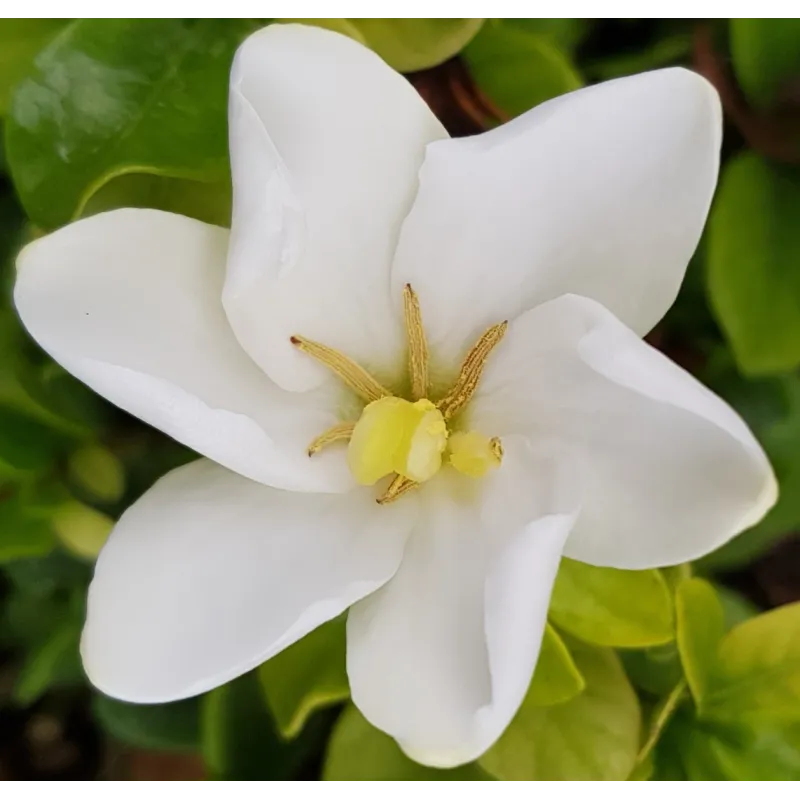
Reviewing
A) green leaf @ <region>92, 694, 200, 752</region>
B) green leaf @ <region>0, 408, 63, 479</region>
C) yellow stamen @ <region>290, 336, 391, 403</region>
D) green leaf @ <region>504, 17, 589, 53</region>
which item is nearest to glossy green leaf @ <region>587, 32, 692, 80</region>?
green leaf @ <region>504, 17, 589, 53</region>

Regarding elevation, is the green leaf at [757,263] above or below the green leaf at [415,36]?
below

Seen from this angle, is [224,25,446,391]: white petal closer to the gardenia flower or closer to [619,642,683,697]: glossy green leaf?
the gardenia flower

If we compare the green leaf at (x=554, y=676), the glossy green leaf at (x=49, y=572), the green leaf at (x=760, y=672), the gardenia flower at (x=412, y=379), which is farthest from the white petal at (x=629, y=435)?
the glossy green leaf at (x=49, y=572)

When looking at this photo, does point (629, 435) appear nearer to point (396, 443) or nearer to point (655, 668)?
point (396, 443)

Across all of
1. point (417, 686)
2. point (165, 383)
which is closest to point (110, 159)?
point (165, 383)

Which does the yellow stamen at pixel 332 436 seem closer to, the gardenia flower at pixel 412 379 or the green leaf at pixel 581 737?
the gardenia flower at pixel 412 379

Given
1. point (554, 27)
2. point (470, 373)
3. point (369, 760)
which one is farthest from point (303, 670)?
point (554, 27)
